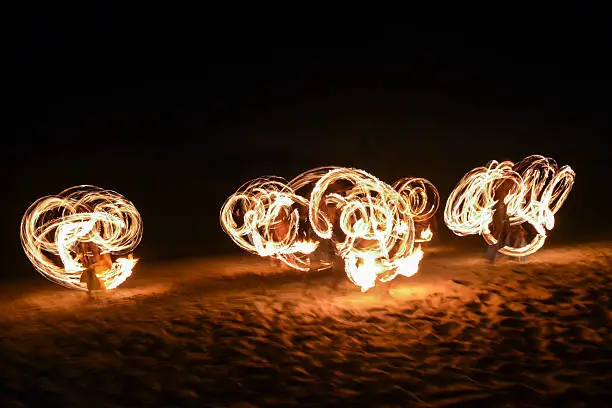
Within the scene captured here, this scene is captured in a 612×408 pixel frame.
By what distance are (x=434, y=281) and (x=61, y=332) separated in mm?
4918

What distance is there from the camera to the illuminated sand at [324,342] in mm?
4734

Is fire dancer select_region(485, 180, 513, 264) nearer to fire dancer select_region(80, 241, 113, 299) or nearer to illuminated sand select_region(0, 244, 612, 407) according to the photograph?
illuminated sand select_region(0, 244, 612, 407)

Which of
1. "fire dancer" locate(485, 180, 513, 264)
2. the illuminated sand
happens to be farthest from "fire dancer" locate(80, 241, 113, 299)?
"fire dancer" locate(485, 180, 513, 264)

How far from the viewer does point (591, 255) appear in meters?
9.57

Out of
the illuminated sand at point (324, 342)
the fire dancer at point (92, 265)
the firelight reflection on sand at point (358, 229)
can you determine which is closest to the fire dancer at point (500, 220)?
the illuminated sand at point (324, 342)

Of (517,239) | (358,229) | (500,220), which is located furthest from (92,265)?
(517,239)

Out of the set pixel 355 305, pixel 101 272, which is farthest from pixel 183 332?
pixel 101 272

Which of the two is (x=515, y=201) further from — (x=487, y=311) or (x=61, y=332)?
(x=61, y=332)

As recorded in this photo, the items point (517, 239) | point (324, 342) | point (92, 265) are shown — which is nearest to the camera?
point (324, 342)

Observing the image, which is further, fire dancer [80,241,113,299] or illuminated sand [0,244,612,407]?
fire dancer [80,241,113,299]

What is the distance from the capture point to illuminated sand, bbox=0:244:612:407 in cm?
473

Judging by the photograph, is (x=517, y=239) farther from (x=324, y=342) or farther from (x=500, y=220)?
(x=324, y=342)

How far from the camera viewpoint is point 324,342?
5.93 m

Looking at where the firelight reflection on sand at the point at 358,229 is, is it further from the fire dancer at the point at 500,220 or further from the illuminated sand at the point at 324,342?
the fire dancer at the point at 500,220
